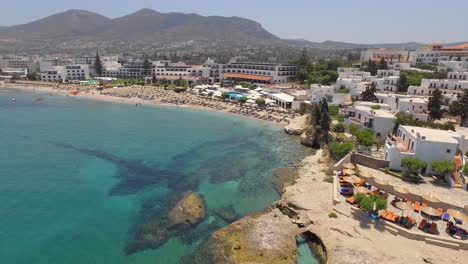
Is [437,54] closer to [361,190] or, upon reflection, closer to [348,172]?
[348,172]

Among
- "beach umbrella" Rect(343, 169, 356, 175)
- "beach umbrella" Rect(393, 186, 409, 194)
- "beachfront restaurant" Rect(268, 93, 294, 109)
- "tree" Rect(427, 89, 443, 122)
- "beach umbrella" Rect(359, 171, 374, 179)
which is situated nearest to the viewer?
"beach umbrella" Rect(393, 186, 409, 194)

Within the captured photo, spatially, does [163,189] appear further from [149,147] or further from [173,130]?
[173,130]

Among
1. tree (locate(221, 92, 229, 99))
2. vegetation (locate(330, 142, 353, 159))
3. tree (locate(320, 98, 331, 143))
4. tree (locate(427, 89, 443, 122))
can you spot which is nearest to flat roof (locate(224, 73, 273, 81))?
tree (locate(221, 92, 229, 99))

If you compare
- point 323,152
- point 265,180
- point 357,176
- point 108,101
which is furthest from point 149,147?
point 108,101

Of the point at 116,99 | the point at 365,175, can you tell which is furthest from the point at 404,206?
the point at 116,99

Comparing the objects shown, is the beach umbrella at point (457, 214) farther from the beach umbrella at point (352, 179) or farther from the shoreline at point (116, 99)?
the shoreline at point (116, 99)

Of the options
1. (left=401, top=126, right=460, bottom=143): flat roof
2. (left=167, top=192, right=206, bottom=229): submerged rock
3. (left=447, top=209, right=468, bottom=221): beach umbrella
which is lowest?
(left=167, top=192, right=206, bottom=229): submerged rock

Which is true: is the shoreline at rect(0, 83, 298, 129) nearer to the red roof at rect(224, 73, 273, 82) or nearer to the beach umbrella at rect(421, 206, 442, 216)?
the red roof at rect(224, 73, 273, 82)

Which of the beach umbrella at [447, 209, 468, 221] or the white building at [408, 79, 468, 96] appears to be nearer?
the beach umbrella at [447, 209, 468, 221]
